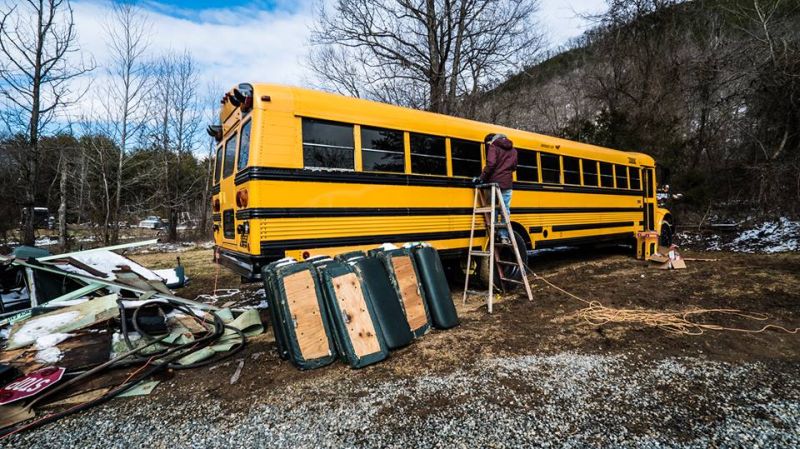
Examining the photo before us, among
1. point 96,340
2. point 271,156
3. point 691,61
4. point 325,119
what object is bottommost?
point 96,340

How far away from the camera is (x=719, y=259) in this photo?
7367mm

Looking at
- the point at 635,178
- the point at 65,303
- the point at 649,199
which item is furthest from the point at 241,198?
the point at 649,199

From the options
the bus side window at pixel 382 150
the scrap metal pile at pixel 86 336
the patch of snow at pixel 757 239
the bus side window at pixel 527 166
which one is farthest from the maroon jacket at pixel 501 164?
the patch of snow at pixel 757 239

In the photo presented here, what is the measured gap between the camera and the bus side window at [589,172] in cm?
691

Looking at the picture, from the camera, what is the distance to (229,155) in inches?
186

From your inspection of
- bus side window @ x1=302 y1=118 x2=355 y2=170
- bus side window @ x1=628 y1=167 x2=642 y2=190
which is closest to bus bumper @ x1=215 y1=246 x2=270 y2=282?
bus side window @ x1=302 y1=118 x2=355 y2=170

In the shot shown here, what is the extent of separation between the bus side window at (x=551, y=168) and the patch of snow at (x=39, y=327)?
21.2 ft

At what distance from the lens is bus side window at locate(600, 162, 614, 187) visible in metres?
7.32

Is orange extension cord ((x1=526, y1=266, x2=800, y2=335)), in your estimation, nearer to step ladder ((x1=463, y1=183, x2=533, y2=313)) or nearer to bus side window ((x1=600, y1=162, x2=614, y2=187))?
step ladder ((x1=463, y1=183, x2=533, y2=313))

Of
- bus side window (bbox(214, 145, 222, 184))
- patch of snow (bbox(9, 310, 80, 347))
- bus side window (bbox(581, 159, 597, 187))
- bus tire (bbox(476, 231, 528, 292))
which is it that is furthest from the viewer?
bus side window (bbox(581, 159, 597, 187))

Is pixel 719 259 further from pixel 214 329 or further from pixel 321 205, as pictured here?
pixel 214 329

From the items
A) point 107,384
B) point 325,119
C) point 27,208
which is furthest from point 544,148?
point 27,208

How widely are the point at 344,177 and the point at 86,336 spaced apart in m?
2.81

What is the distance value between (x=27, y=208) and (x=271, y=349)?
10672mm
